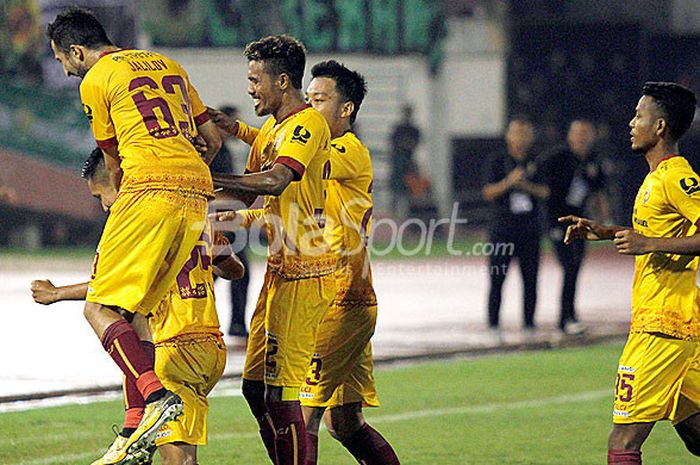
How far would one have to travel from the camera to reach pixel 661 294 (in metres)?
7.36

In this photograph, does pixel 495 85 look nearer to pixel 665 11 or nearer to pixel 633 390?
pixel 665 11

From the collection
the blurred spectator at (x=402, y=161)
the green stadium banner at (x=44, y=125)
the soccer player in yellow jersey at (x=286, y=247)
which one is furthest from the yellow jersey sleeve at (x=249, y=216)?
the blurred spectator at (x=402, y=161)

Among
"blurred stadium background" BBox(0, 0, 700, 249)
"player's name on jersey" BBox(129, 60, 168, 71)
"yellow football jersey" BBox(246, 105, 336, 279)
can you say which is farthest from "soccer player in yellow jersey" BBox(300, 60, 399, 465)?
"blurred stadium background" BBox(0, 0, 700, 249)

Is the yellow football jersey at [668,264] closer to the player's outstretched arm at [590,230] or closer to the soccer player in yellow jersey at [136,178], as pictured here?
the player's outstretched arm at [590,230]

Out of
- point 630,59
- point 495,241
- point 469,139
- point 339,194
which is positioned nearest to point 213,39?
point 469,139

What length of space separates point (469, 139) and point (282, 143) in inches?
1062

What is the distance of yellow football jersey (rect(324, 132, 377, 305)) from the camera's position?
7770 millimetres

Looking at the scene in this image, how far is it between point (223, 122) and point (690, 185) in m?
2.65

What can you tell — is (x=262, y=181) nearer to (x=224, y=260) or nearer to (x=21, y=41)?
(x=224, y=260)

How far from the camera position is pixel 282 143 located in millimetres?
7316

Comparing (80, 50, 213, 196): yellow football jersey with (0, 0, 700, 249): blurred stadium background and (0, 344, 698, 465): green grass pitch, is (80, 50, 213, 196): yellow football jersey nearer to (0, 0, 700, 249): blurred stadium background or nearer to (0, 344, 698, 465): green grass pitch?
(0, 344, 698, 465): green grass pitch

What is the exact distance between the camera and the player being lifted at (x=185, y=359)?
6832 millimetres

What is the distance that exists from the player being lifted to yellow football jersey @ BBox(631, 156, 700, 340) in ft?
7.35

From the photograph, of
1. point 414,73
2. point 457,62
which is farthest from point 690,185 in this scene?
point 457,62
